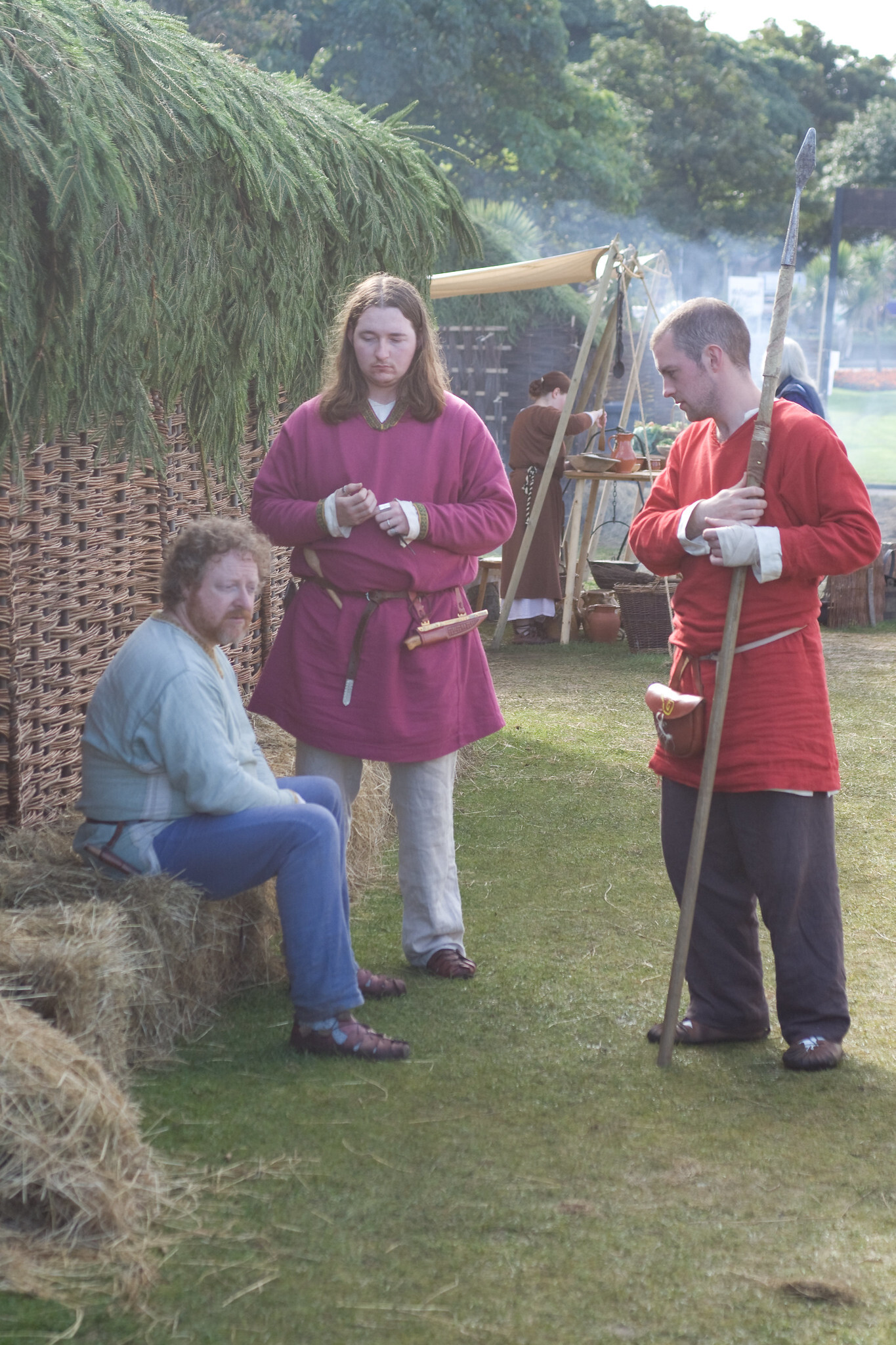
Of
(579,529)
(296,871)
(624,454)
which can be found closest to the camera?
(296,871)

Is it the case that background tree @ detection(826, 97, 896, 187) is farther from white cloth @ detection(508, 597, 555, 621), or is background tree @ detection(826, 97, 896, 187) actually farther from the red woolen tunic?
the red woolen tunic

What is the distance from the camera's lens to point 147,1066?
317cm

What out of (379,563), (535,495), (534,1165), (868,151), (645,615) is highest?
(868,151)

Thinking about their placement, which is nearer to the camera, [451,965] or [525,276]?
[451,965]

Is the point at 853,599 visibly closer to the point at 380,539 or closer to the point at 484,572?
the point at 484,572

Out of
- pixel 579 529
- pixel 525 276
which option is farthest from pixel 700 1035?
pixel 525 276

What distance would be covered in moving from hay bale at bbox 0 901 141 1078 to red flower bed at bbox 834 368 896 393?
2234 inches

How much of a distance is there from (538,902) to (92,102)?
8.78 ft

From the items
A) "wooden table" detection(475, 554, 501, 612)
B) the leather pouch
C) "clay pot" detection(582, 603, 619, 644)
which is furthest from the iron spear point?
"wooden table" detection(475, 554, 501, 612)

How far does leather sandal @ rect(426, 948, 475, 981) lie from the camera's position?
3.82 meters

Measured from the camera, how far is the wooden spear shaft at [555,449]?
886cm

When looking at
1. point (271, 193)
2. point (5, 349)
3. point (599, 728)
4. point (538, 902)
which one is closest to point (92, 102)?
point (5, 349)

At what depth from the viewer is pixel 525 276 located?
31.0ft

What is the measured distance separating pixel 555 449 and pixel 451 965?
582 centimetres
